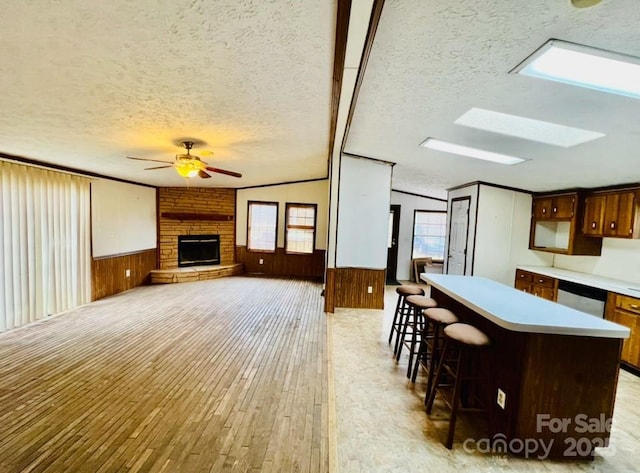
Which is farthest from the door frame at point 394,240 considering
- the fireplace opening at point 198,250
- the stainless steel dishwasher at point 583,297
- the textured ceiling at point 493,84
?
the fireplace opening at point 198,250

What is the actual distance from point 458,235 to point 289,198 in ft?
13.9

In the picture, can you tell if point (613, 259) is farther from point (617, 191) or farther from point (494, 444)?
point (494, 444)

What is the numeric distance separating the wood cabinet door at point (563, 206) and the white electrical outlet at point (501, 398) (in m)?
3.46

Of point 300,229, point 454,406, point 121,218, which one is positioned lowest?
point 454,406

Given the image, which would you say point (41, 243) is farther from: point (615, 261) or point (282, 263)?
point (615, 261)

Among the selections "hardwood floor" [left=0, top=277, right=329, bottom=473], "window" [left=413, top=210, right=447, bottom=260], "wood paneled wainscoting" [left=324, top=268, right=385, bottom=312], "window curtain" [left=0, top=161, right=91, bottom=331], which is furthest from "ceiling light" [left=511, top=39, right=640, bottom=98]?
"window" [left=413, top=210, right=447, bottom=260]

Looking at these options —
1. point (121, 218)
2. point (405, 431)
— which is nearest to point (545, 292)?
point (405, 431)

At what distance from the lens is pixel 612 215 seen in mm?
3832

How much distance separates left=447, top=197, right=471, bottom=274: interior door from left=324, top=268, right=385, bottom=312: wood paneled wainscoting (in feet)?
5.41

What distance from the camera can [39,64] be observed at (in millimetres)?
1822

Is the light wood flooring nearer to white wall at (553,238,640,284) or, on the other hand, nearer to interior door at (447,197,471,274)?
white wall at (553,238,640,284)

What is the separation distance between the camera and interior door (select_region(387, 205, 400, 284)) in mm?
7898

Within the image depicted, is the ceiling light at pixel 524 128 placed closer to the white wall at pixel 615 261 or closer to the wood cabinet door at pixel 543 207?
the white wall at pixel 615 261

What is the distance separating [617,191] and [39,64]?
565 centimetres
